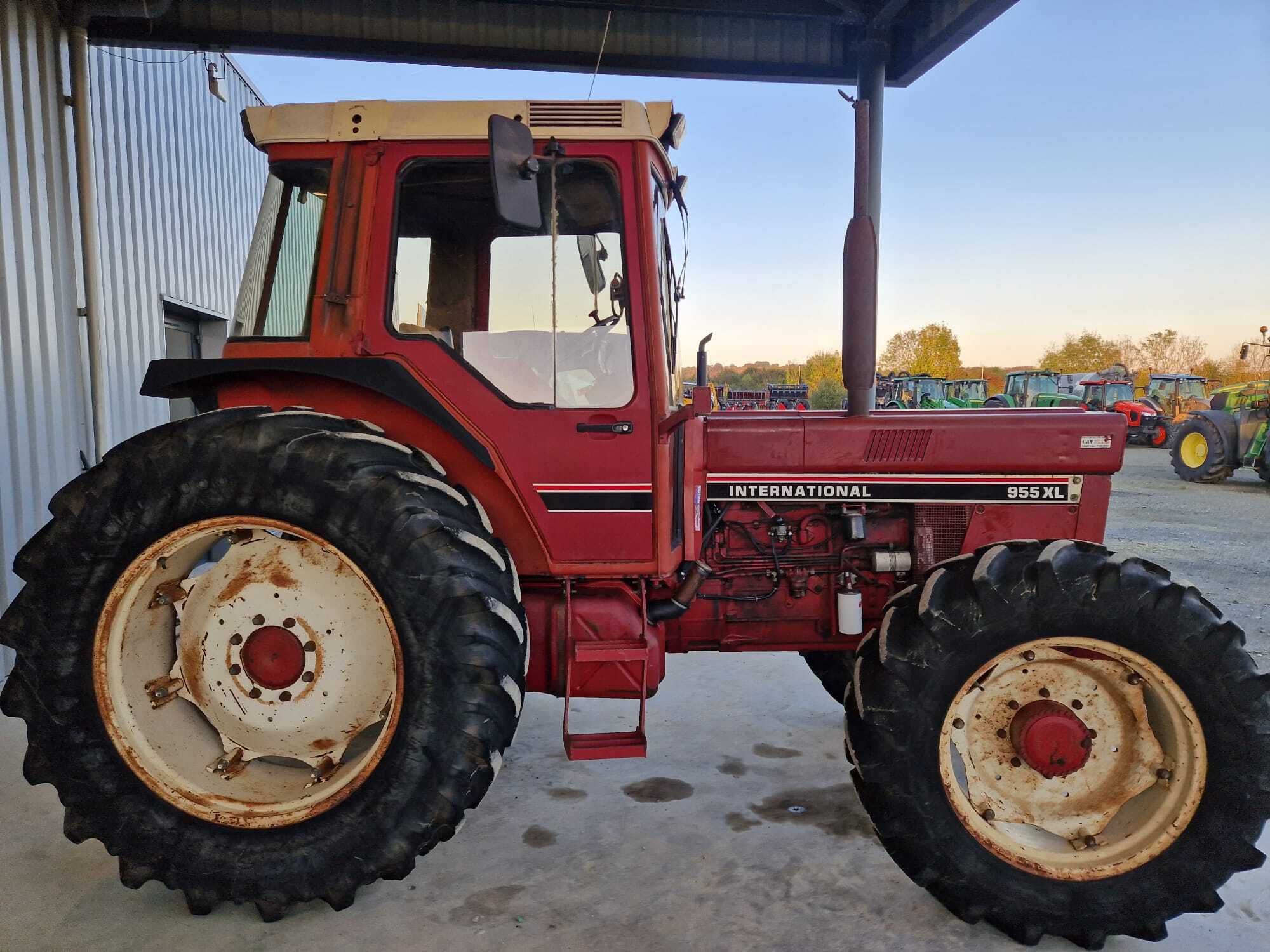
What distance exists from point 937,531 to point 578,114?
6.67 ft

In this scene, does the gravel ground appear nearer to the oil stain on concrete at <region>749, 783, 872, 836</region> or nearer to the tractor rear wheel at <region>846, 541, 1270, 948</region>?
the tractor rear wheel at <region>846, 541, 1270, 948</region>

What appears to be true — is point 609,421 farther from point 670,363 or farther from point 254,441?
point 254,441

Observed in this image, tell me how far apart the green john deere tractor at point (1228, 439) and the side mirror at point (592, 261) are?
576 inches

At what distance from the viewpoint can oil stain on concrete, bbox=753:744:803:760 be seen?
367cm

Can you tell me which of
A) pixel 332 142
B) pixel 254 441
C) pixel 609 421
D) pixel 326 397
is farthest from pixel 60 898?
pixel 332 142

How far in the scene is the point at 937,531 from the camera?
10.6 feet

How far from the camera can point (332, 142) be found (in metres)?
Result: 2.73

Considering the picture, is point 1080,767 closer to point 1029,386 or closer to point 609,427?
point 609,427

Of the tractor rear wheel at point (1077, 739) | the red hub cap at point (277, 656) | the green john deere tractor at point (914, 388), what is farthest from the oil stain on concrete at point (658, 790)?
the green john deere tractor at point (914, 388)

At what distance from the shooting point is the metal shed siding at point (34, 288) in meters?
4.59

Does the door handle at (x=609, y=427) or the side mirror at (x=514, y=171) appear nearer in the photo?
the side mirror at (x=514, y=171)

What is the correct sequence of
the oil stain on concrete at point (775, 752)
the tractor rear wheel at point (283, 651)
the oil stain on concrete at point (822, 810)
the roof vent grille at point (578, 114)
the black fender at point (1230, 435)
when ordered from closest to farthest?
the tractor rear wheel at point (283, 651)
the roof vent grille at point (578, 114)
the oil stain on concrete at point (822, 810)
the oil stain on concrete at point (775, 752)
the black fender at point (1230, 435)

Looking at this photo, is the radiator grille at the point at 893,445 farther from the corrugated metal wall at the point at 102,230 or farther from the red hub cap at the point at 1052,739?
the corrugated metal wall at the point at 102,230

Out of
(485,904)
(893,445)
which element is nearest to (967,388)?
(893,445)
